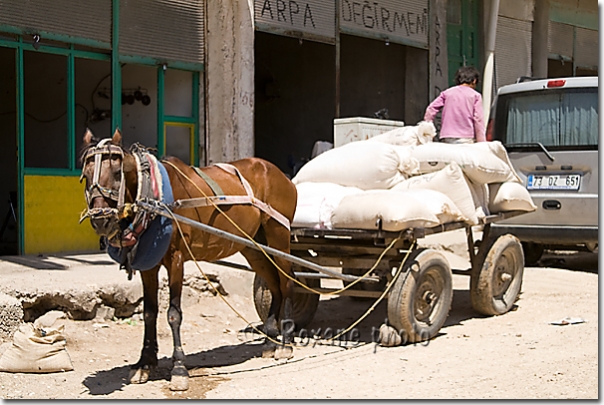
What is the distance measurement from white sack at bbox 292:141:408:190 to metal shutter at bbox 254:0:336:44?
5261 mm

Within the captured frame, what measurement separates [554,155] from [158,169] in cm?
592

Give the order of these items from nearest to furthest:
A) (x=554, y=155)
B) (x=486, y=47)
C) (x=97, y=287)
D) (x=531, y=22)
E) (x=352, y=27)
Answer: (x=97, y=287) → (x=554, y=155) → (x=352, y=27) → (x=486, y=47) → (x=531, y=22)

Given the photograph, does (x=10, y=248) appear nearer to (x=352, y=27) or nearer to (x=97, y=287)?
(x=97, y=287)

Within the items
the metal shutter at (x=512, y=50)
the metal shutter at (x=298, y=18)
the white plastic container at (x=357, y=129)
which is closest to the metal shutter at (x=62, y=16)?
the metal shutter at (x=298, y=18)

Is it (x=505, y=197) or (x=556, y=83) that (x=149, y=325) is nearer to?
(x=505, y=197)

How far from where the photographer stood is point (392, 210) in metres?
6.71

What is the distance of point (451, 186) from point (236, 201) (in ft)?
7.12

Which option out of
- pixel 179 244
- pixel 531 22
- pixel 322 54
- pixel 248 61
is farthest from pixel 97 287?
pixel 531 22

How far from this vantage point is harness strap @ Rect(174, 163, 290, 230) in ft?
19.4

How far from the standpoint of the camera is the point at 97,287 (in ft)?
25.3

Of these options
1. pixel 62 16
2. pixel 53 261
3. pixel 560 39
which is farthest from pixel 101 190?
pixel 560 39

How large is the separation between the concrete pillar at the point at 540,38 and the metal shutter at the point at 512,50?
0.24 meters

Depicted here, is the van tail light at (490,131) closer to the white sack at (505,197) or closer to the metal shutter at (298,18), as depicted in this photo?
the white sack at (505,197)

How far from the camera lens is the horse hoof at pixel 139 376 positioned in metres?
5.77
